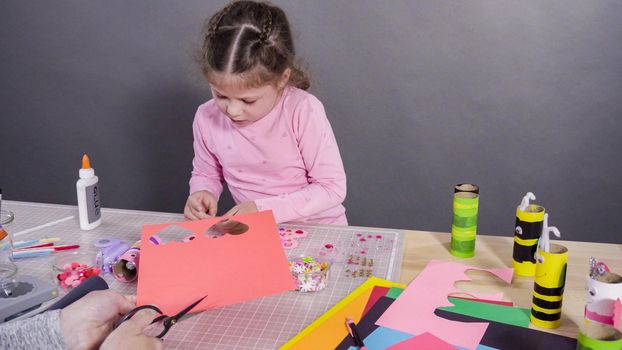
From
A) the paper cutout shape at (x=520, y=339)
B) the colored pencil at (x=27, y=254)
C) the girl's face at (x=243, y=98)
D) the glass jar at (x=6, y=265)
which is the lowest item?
the colored pencil at (x=27, y=254)

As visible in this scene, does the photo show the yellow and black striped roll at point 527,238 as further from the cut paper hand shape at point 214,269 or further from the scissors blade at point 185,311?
the scissors blade at point 185,311

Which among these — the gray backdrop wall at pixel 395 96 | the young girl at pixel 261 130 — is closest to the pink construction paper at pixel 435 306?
the young girl at pixel 261 130

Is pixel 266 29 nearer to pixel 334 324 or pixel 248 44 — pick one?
pixel 248 44

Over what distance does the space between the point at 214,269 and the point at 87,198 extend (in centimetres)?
44

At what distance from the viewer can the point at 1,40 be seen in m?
2.39

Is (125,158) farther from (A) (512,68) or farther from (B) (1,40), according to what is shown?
(A) (512,68)

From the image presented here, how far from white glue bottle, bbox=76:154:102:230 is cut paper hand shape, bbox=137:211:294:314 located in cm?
26

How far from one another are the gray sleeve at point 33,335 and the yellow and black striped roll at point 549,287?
674mm

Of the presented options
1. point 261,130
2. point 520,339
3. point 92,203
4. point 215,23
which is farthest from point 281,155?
point 520,339

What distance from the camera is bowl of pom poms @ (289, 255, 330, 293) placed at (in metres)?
0.97

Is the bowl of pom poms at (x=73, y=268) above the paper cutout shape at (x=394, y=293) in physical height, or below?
below

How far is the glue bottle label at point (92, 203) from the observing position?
1229 mm

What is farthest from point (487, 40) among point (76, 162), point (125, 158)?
point (76, 162)

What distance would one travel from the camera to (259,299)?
0.95 m
